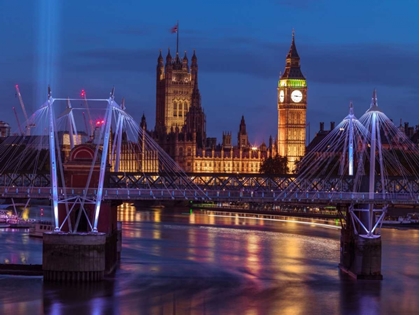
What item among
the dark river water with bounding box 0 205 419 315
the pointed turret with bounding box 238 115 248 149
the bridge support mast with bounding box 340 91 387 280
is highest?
the pointed turret with bounding box 238 115 248 149

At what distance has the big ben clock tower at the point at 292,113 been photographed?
445 feet

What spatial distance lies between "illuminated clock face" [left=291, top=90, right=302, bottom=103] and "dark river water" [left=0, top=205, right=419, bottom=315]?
68.4 metres

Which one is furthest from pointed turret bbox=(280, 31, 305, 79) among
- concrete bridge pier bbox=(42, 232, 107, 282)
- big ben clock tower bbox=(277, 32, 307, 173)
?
concrete bridge pier bbox=(42, 232, 107, 282)

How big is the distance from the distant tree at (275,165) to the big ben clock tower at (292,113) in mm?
4142

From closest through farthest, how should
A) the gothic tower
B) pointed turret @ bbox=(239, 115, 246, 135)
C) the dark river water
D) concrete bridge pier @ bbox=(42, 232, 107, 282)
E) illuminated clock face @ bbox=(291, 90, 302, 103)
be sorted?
the dark river water < concrete bridge pier @ bbox=(42, 232, 107, 282) < illuminated clock face @ bbox=(291, 90, 302, 103) < pointed turret @ bbox=(239, 115, 246, 135) < the gothic tower

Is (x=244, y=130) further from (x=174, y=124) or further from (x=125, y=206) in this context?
(x=125, y=206)

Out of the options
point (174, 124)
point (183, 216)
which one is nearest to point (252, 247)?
point (183, 216)

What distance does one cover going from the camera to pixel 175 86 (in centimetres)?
15688

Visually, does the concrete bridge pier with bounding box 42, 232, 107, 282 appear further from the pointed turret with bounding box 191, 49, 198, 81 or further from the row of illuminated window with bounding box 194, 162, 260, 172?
the pointed turret with bounding box 191, 49, 198, 81

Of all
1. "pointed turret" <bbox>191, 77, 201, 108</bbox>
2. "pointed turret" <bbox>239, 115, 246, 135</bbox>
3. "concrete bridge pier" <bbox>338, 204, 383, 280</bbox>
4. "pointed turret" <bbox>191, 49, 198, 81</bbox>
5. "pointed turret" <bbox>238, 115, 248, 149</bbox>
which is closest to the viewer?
"concrete bridge pier" <bbox>338, 204, 383, 280</bbox>

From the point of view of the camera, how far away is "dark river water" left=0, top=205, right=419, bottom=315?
39.5 metres

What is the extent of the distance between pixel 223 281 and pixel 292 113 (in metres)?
91.7

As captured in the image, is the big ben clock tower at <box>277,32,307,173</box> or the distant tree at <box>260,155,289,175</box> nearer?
the distant tree at <box>260,155,289,175</box>

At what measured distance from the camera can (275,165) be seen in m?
127
